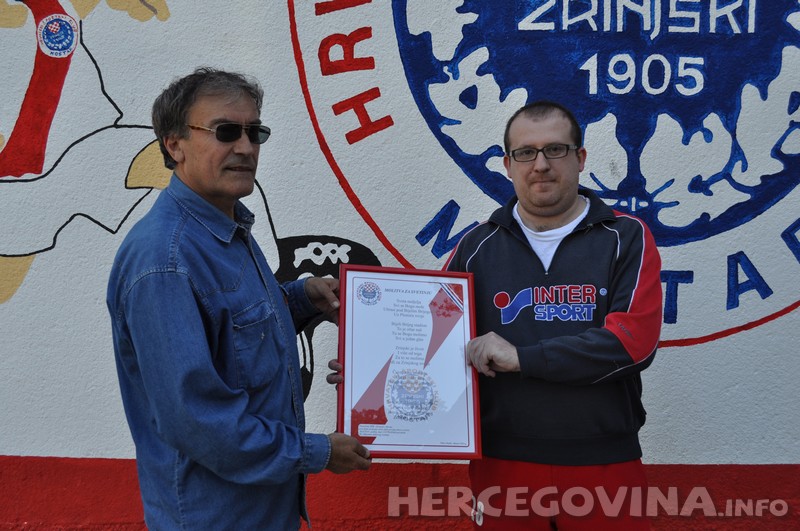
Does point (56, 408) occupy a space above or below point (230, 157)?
below

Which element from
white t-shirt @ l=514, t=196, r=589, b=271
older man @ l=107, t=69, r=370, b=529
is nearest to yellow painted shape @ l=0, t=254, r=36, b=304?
older man @ l=107, t=69, r=370, b=529

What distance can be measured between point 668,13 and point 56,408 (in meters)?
3.49

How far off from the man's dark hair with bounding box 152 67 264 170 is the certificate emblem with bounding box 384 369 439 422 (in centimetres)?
106

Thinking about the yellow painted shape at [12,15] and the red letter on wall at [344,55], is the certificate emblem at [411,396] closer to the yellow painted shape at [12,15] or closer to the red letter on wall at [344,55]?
the red letter on wall at [344,55]

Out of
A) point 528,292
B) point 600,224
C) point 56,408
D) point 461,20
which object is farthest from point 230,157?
point 56,408

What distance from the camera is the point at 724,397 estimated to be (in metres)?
3.71

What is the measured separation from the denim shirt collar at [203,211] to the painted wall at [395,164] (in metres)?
1.48

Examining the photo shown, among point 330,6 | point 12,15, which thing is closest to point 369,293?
point 330,6

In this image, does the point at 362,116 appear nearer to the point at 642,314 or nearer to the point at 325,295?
the point at 325,295

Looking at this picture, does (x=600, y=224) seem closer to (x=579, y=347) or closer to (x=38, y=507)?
(x=579, y=347)

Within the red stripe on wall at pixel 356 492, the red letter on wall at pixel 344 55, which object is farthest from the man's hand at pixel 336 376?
the red letter on wall at pixel 344 55

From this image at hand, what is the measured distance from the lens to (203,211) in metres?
2.20

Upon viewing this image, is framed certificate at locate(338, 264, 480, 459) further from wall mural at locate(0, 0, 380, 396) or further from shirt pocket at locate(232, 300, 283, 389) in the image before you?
wall mural at locate(0, 0, 380, 396)

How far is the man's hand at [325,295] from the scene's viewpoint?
2.72m
